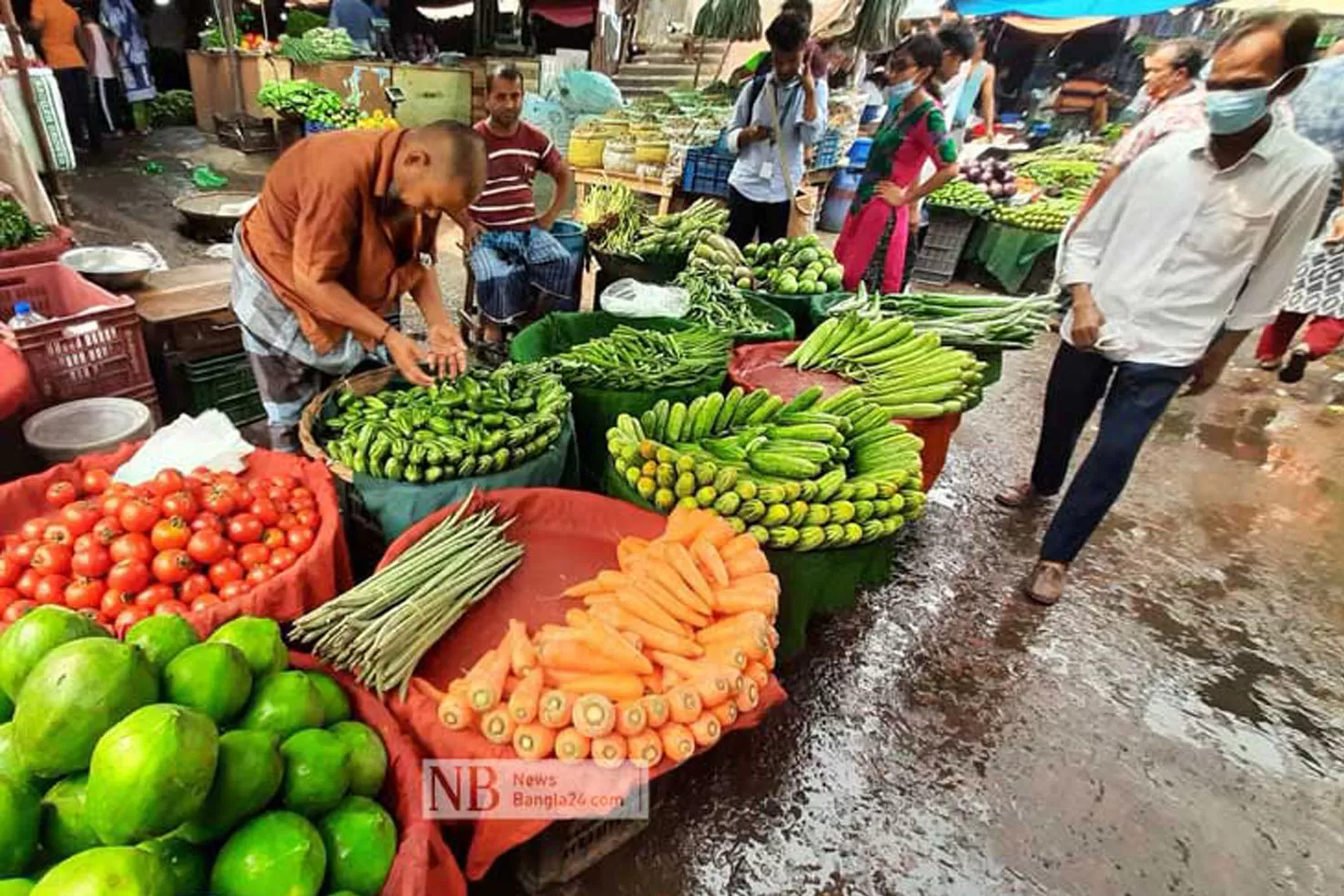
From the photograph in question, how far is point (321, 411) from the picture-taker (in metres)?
2.64

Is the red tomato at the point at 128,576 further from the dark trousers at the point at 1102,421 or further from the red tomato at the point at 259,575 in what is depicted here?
the dark trousers at the point at 1102,421

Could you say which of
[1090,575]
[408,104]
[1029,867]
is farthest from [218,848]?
[408,104]

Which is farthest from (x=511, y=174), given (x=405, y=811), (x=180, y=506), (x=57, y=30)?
(x=57, y=30)

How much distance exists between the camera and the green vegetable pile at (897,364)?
3.10 m

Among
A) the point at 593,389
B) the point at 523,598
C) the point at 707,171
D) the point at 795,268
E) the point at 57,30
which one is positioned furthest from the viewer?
the point at 57,30

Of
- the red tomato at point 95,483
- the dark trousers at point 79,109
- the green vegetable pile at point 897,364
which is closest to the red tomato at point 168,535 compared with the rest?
the red tomato at point 95,483

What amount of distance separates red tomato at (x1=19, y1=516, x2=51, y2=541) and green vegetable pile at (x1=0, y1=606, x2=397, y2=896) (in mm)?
788

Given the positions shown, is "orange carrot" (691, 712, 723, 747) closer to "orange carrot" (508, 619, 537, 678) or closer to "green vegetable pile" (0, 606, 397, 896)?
"orange carrot" (508, 619, 537, 678)

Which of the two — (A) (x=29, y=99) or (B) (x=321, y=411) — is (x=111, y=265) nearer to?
(B) (x=321, y=411)

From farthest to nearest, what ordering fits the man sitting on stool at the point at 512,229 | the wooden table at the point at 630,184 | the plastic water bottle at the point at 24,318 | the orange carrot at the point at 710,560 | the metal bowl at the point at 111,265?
the wooden table at the point at 630,184 → the man sitting on stool at the point at 512,229 → the metal bowl at the point at 111,265 → the plastic water bottle at the point at 24,318 → the orange carrot at the point at 710,560

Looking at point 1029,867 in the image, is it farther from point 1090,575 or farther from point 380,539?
point 380,539

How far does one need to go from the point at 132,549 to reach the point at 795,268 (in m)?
3.73

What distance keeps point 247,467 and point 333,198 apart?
94 cm

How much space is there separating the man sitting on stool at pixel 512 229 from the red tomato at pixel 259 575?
2.95 metres
